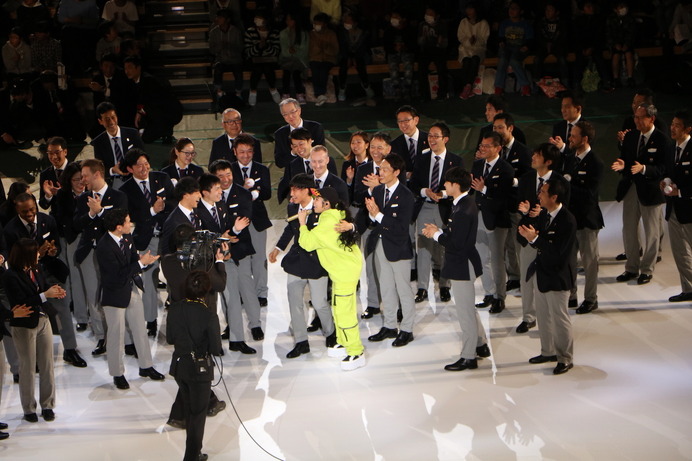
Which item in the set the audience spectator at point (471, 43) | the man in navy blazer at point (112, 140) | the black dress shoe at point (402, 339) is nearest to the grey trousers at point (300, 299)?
the black dress shoe at point (402, 339)

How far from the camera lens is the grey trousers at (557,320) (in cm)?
679

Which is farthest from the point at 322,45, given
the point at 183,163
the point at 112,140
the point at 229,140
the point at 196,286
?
the point at 196,286

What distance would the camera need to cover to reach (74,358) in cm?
744

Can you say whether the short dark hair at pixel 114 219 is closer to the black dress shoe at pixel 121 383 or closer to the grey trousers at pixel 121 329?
the grey trousers at pixel 121 329

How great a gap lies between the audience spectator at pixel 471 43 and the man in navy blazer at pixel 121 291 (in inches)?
278

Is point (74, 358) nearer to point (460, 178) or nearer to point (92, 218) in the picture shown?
point (92, 218)

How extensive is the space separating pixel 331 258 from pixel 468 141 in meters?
4.03

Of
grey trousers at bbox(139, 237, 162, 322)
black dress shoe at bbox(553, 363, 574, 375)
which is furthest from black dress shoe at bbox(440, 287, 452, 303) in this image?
grey trousers at bbox(139, 237, 162, 322)

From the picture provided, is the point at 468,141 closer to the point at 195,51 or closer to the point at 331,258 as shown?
the point at 331,258

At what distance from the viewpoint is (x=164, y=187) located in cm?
799

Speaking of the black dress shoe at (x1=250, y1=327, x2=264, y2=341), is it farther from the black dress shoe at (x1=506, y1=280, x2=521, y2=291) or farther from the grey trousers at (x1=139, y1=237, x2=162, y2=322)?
the black dress shoe at (x1=506, y1=280, x2=521, y2=291)

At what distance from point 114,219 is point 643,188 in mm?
4777

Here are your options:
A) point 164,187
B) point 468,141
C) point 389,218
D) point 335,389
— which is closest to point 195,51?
point 468,141

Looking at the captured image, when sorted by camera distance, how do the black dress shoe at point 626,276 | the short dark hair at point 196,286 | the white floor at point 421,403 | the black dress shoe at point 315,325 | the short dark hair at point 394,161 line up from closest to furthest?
1. the short dark hair at point 196,286
2. the white floor at point 421,403
3. the short dark hair at point 394,161
4. the black dress shoe at point 315,325
5. the black dress shoe at point 626,276
